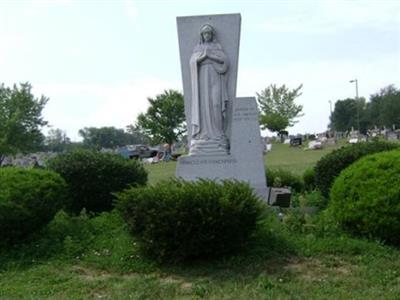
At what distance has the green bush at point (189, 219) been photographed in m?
6.29

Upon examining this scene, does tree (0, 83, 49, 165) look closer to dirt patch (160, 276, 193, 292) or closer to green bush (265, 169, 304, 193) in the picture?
green bush (265, 169, 304, 193)

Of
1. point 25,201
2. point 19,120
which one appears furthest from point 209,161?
point 19,120

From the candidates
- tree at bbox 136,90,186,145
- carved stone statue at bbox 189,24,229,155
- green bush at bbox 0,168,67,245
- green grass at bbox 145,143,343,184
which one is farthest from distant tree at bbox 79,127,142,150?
green bush at bbox 0,168,67,245

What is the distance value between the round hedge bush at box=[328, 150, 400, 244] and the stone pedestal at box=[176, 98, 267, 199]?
9.70 feet

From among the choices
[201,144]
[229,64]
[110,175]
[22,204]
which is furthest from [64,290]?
[229,64]

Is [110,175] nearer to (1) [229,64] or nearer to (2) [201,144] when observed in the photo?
(2) [201,144]

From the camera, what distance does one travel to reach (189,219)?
6.29 metres

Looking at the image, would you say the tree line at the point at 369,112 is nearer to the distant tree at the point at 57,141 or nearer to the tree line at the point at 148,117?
the tree line at the point at 148,117

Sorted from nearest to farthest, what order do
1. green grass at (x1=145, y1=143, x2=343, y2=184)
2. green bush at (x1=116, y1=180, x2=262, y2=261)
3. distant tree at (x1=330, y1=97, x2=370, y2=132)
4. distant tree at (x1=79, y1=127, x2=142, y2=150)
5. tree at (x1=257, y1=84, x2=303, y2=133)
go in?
green bush at (x1=116, y1=180, x2=262, y2=261) → green grass at (x1=145, y1=143, x2=343, y2=184) → tree at (x1=257, y1=84, x2=303, y2=133) → distant tree at (x1=330, y1=97, x2=370, y2=132) → distant tree at (x1=79, y1=127, x2=142, y2=150)

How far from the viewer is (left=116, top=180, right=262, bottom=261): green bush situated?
20.6 feet

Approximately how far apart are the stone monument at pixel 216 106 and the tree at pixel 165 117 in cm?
3619

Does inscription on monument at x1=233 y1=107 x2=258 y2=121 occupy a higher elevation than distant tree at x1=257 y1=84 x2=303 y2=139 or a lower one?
lower

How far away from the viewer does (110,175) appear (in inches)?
394

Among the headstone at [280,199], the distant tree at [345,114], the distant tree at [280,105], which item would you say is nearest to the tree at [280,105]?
the distant tree at [280,105]
